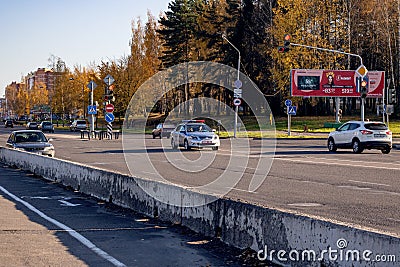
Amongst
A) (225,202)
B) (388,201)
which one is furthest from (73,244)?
(388,201)

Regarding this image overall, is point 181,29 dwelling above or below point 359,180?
above

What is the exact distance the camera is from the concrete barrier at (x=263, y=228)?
670 centimetres

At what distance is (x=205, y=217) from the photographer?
396 inches

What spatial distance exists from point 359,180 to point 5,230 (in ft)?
36.6

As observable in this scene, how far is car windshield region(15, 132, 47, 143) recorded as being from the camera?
2869cm

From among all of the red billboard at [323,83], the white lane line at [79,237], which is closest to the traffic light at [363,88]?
the red billboard at [323,83]

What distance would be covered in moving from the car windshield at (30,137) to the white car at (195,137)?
316 inches

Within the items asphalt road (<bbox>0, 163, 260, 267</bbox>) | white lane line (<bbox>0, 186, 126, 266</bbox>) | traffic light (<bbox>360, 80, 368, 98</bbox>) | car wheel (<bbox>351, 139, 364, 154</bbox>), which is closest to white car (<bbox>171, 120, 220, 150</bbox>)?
car wheel (<bbox>351, 139, 364, 154</bbox>)

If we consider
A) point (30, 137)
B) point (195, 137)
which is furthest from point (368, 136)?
point (30, 137)

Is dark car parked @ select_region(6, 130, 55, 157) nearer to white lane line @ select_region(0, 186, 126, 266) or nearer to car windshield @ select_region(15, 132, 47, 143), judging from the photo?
car windshield @ select_region(15, 132, 47, 143)

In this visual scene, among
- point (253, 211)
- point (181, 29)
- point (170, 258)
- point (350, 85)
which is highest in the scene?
point (181, 29)

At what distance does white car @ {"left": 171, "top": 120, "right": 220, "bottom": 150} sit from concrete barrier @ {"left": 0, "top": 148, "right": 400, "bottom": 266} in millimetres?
18823

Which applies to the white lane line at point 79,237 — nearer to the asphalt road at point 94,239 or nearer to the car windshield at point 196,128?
the asphalt road at point 94,239

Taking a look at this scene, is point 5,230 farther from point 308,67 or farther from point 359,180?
point 308,67
